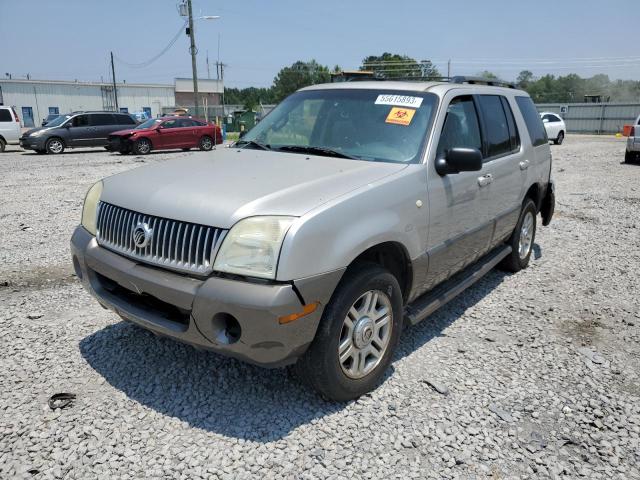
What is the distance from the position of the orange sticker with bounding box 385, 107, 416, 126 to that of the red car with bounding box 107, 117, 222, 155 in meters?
17.4

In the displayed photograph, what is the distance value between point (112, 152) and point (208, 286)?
20157 mm

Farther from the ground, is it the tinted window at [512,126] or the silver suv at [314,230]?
the tinted window at [512,126]

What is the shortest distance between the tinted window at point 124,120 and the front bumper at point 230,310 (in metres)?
20.8

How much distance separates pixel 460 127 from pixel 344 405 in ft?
7.50

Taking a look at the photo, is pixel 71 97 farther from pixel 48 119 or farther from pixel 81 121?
pixel 81 121

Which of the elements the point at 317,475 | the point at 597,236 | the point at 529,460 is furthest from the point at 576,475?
the point at 597,236

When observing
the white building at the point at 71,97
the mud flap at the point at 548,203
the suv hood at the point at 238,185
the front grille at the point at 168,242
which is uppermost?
the white building at the point at 71,97

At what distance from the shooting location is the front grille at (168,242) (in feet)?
8.43

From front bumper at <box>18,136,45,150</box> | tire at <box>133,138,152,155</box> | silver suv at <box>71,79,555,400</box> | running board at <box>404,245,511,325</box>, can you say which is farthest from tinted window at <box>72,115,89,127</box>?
running board at <box>404,245,511,325</box>

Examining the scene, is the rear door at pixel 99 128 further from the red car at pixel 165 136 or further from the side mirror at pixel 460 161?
the side mirror at pixel 460 161

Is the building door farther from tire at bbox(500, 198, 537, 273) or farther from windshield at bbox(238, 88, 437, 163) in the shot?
tire at bbox(500, 198, 537, 273)

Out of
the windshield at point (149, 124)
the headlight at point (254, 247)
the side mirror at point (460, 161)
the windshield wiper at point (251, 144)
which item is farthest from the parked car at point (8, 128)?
the headlight at point (254, 247)

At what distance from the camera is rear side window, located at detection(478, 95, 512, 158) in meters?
4.42

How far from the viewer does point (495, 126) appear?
4.59 meters
